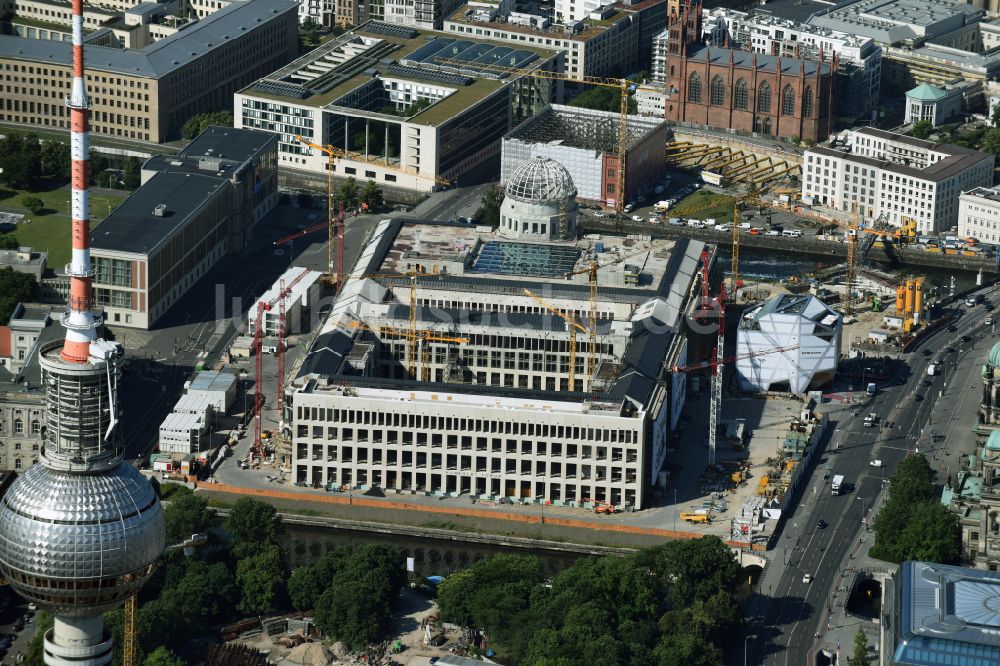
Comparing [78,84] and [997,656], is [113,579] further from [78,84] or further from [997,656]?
[997,656]

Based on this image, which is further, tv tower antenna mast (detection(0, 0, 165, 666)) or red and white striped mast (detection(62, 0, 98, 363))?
tv tower antenna mast (detection(0, 0, 165, 666))

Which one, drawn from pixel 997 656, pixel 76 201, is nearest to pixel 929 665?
pixel 997 656

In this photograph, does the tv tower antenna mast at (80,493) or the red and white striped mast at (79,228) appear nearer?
the red and white striped mast at (79,228)

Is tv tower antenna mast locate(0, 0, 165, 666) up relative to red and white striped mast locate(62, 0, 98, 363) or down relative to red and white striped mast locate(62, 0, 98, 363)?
down

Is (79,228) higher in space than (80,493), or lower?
higher
